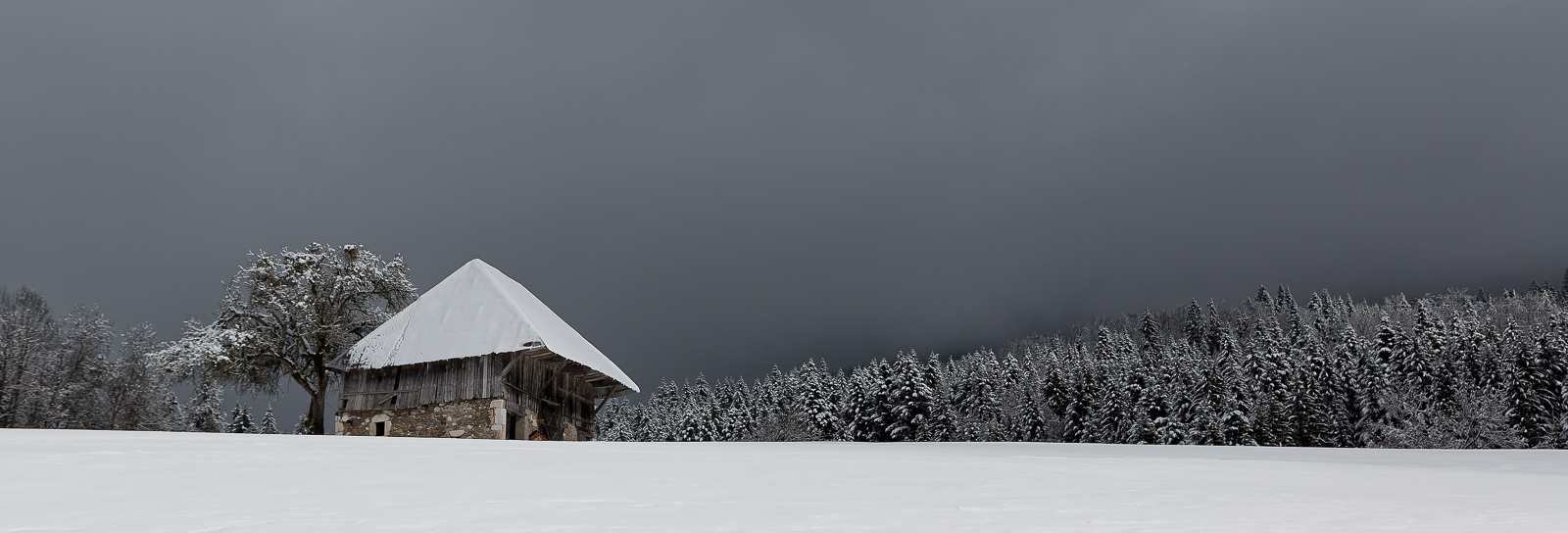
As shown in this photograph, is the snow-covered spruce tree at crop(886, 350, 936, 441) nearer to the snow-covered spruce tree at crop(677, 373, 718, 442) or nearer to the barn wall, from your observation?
the snow-covered spruce tree at crop(677, 373, 718, 442)

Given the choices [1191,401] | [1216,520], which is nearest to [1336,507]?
[1216,520]

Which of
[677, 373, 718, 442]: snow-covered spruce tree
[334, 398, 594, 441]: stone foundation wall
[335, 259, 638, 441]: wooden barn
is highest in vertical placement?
[335, 259, 638, 441]: wooden barn

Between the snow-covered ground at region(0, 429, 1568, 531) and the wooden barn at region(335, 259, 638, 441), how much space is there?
14.4 m

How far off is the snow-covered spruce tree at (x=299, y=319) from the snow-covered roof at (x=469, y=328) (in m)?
3.99

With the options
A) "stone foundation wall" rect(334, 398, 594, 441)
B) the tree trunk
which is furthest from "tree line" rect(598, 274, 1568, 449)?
"stone foundation wall" rect(334, 398, 594, 441)

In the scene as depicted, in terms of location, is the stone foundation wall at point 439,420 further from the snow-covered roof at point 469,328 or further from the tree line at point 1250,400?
the tree line at point 1250,400

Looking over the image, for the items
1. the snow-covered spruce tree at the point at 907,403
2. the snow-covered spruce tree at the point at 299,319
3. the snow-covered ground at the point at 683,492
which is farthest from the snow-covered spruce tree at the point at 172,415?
the snow-covered spruce tree at the point at 907,403

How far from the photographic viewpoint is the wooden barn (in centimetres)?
2494

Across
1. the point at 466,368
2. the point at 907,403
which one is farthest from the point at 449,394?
the point at 907,403

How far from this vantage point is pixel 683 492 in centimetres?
627

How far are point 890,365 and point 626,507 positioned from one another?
59874 millimetres

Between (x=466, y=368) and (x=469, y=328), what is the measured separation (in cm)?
132

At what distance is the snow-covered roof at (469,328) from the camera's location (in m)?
25.2

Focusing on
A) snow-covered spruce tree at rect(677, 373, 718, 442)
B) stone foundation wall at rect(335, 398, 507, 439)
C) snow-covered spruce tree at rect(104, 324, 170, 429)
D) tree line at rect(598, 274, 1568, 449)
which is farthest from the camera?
snow-covered spruce tree at rect(677, 373, 718, 442)
